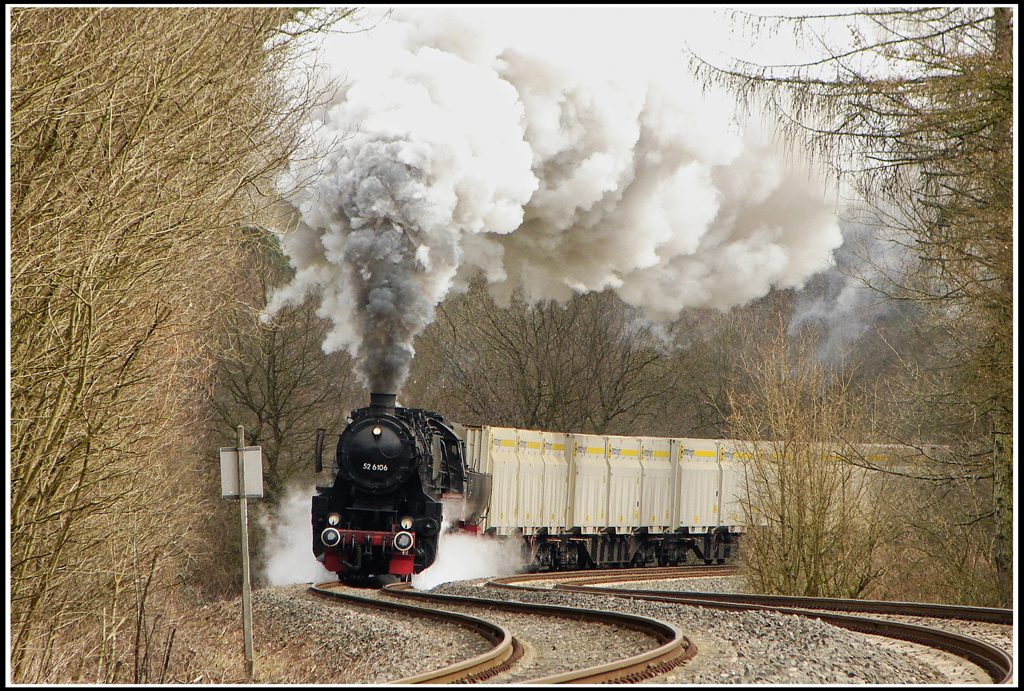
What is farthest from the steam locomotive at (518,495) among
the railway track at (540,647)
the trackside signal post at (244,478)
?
the trackside signal post at (244,478)

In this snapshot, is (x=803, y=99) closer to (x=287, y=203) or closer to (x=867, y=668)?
(x=867, y=668)

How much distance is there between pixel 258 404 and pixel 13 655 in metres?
19.0

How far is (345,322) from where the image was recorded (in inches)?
567

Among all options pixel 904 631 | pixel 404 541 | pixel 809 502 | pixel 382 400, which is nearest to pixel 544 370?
pixel 382 400

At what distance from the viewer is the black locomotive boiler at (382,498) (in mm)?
12523

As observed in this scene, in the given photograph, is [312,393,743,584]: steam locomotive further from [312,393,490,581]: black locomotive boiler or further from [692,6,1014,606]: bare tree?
[692,6,1014,606]: bare tree

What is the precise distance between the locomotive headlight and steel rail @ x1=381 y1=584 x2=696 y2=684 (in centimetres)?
81

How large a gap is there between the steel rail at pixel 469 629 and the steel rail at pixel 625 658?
0.80m

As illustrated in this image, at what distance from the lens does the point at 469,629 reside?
9547 mm

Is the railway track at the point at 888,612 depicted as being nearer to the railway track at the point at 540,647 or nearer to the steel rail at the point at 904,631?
the steel rail at the point at 904,631

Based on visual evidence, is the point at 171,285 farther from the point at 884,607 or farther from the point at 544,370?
the point at 544,370

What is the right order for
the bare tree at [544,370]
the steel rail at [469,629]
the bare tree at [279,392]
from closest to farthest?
the steel rail at [469,629] < the bare tree at [279,392] < the bare tree at [544,370]

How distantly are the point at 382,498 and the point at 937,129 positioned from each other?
27.3 ft

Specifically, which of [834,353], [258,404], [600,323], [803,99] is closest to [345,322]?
[803,99]
